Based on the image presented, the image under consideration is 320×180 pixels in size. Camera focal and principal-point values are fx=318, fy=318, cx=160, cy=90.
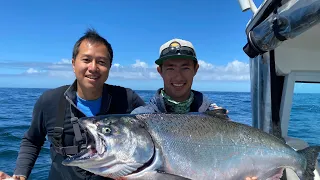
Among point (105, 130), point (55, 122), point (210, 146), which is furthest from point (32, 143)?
point (210, 146)

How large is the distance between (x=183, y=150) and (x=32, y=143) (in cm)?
224

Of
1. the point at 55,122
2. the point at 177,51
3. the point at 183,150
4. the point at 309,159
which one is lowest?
the point at 309,159

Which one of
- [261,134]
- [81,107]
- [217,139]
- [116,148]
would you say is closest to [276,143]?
[261,134]

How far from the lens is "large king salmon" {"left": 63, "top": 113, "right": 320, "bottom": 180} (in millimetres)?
2488

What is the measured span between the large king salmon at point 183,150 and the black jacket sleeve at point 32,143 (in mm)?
1498

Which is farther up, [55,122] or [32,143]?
[55,122]

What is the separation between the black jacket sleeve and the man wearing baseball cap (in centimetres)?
128

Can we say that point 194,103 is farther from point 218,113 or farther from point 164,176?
point 164,176

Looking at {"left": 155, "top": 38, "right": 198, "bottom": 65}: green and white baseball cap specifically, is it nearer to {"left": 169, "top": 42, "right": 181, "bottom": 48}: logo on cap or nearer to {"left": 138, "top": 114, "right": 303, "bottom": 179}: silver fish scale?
{"left": 169, "top": 42, "right": 181, "bottom": 48}: logo on cap

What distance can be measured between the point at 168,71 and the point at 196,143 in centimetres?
98

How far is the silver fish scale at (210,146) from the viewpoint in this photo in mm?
2639

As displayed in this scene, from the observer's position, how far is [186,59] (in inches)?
135

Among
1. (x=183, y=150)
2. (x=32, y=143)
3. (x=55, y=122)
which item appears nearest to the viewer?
(x=183, y=150)

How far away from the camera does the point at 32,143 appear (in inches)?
157
